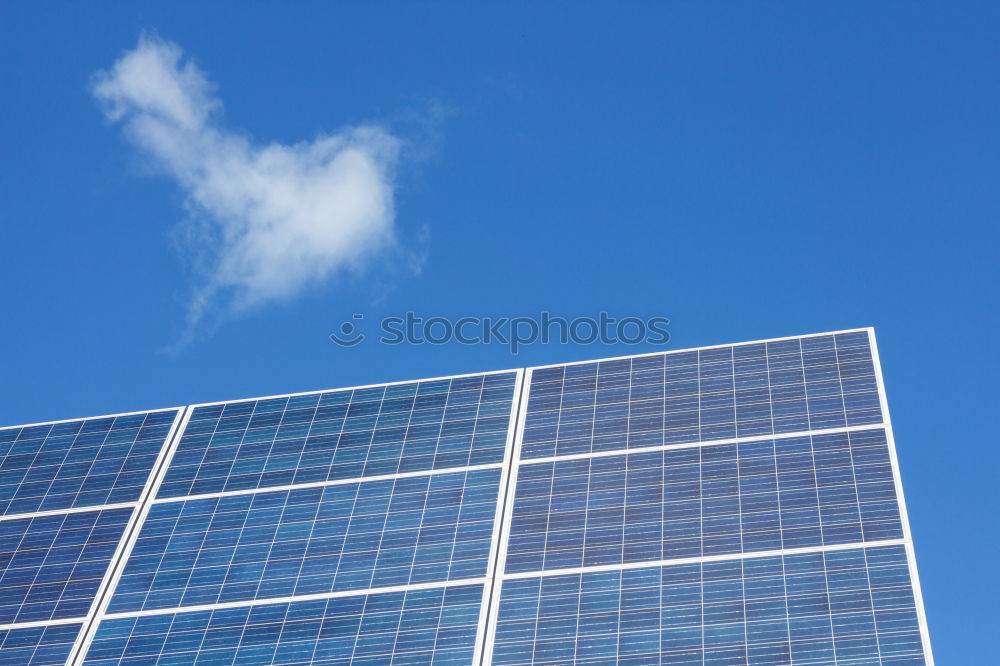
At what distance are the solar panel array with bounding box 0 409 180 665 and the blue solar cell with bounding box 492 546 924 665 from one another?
29.5ft

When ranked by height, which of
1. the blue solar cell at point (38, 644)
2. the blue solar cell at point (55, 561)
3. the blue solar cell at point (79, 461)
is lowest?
the blue solar cell at point (38, 644)

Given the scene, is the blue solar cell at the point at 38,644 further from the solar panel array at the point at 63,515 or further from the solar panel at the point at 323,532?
the solar panel at the point at 323,532

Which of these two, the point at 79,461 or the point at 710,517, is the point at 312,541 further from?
the point at 710,517

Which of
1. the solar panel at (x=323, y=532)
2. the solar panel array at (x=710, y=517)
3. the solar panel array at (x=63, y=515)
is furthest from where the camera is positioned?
the solar panel array at (x=63, y=515)

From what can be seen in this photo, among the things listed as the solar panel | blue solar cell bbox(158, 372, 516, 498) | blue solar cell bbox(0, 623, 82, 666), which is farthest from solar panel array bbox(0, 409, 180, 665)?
blue solar cell bbox(158, 372, 516, 498)

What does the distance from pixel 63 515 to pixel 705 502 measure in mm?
14243

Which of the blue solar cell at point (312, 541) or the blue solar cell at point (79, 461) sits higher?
the blue solar cell at point (79, 461)

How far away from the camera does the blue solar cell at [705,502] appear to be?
26.8 m

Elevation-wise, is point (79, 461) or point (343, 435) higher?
point (343, 435)

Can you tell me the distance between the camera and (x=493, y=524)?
2878cm

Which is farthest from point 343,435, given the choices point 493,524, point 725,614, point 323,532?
point 725,614

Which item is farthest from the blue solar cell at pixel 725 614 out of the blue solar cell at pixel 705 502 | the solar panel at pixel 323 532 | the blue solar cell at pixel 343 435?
the blue solar cell at pixel 343 435

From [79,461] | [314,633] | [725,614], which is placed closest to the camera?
[725,614]

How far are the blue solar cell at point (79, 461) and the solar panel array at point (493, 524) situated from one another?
7 cm
